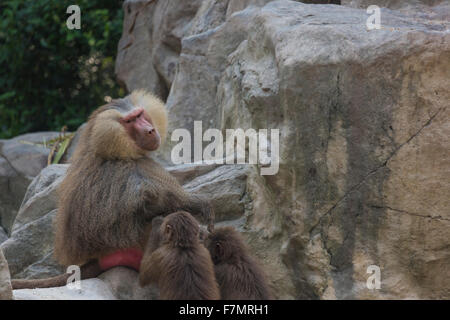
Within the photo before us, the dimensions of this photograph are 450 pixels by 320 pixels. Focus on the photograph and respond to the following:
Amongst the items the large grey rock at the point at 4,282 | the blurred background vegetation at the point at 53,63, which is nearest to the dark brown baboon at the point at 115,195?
the large grey rock at the point at 4,282

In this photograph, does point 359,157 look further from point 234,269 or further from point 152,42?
point 152,42

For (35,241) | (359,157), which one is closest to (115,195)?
(35,241)

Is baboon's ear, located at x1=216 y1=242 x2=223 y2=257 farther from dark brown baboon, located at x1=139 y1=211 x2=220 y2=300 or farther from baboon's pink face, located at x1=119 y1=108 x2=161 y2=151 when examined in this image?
baboon's pink face, located at x1=119 y1=108 x2=161 y2=151

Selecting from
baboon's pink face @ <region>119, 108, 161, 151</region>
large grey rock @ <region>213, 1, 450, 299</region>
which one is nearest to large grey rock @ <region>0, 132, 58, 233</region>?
baboon's pink face @ <region>119, 108, 161, 151</region>

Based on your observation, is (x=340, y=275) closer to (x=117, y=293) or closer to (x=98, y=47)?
(x=117, y=293)

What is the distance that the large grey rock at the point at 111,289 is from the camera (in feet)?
14.3

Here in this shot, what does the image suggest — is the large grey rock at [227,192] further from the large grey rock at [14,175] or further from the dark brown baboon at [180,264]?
the large grey rock at [14,175]

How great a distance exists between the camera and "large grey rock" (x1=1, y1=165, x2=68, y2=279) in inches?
229

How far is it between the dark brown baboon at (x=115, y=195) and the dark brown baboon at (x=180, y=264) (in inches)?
14.0

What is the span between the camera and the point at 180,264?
13.1ft

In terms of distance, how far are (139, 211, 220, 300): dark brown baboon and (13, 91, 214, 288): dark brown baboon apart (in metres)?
0.36

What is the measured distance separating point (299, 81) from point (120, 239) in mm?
1634
